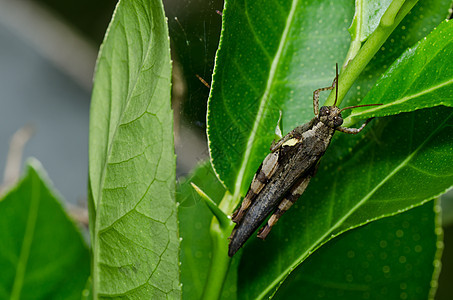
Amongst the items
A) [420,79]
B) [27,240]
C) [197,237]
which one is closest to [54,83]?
[27,240]

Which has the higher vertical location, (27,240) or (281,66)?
(281,66)

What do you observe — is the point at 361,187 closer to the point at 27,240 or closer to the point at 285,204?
the point at 285,204

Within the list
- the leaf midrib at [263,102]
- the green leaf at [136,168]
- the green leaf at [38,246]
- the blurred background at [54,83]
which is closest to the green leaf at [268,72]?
the leaf midrib at [263,102]

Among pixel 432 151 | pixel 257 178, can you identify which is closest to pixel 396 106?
pixel 432 151

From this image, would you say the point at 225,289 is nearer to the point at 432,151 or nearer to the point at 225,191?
the point at 225,191

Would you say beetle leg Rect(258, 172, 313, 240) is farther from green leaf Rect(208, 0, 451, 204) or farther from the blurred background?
the blurred background

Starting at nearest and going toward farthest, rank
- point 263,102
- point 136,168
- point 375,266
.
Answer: point 136,168 → point 263,102 → point 375,266

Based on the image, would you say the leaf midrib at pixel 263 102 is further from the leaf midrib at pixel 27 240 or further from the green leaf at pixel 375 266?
the leaf midrib at pixel 27 240

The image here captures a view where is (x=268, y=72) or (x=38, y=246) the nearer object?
(x=268, y=72)
